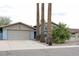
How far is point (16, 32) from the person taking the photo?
4381 cm

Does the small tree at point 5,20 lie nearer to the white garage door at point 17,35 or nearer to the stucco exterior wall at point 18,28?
the white garage door at point 17,35

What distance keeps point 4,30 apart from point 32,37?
249 inches

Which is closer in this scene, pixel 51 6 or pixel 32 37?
pixel 51 6

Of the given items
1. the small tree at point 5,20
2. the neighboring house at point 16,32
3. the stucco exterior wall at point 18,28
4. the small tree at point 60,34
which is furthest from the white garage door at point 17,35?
the small tree at point 5,20

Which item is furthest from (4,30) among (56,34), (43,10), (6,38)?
(56,34)

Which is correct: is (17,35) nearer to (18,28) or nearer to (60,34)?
(18,28)

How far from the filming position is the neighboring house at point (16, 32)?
43.1m

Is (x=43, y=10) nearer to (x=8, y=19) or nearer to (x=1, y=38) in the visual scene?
(x=1, y=38)

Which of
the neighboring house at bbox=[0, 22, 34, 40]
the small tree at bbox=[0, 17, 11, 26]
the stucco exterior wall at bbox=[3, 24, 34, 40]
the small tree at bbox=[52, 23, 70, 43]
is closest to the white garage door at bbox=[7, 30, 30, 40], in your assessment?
the neighboring house at bbox=[0, 22, 34, 40]

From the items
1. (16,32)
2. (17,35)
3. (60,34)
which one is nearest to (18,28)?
(16,32)

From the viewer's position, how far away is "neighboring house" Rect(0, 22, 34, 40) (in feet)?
141

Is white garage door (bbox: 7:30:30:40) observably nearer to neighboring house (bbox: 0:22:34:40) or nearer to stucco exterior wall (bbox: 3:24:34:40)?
neighboring house (bbox: 0:22:34:40)

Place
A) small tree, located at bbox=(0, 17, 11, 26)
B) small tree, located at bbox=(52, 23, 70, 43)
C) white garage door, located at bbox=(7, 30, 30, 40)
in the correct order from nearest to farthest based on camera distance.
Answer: small tree, located at bbox=(52, 23, 70, 43)
white garage door, located at bbox=(7, 30, 30, 40)
small tree, located at bbox=(0, 17, 11, 26)

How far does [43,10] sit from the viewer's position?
33.6m
